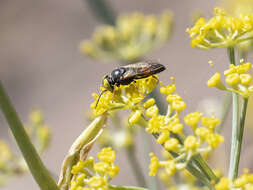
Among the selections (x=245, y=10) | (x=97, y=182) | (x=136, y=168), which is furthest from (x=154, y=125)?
(x=245, y=10)

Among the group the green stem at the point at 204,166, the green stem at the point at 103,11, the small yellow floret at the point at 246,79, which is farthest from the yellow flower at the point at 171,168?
the green stem at the point at 103,11

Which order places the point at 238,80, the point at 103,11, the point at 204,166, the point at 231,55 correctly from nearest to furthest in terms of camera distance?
the point at 204,166, the point at 238,80, the point at 231,55, the point at 103,11

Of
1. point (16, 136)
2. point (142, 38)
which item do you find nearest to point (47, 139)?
point (142, 38)

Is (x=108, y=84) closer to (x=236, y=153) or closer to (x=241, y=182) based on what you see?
(x=236, y=153)

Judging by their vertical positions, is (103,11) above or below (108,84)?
above

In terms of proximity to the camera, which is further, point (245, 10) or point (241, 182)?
point (245, 10)
